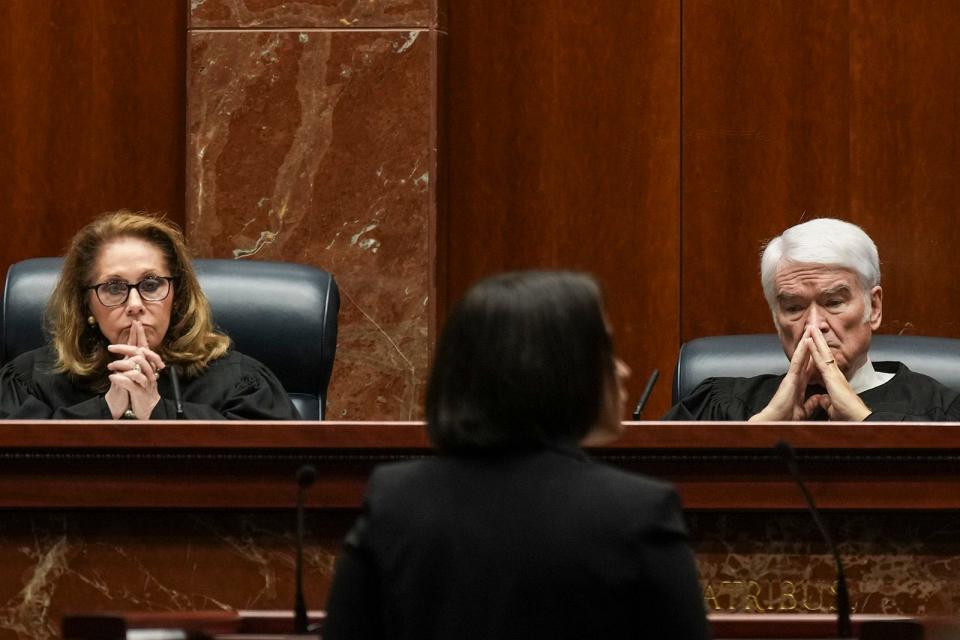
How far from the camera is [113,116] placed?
185 inches

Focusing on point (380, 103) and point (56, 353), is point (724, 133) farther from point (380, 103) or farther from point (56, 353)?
point (56, 353)

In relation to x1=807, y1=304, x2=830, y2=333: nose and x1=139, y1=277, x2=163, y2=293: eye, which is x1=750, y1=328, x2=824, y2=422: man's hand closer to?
x1=807, y1=304, x2=830, y2=333: nose

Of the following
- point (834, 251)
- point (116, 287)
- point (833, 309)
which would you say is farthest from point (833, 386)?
point (116, 287)

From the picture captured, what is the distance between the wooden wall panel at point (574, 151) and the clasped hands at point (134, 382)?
1.42 metres

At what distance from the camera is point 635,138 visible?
183 inches

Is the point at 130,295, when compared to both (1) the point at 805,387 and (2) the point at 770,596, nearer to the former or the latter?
(1) the point at 805,387

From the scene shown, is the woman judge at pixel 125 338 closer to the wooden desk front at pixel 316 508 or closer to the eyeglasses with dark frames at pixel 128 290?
the eyeglasses with dark frames at pixel 128 290

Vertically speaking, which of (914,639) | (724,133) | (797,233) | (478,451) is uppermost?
(724,133)

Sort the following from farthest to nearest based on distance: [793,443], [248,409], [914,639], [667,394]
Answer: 1. [667,394]
2. [248,409]
3. [793,443]
4. [914,639]

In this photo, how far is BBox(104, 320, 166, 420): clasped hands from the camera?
10.9 ft

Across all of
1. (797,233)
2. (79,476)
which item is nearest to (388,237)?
(797,233)

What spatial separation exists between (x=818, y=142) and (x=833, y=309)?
1347 millimetres

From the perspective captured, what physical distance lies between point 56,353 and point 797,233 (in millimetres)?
1693

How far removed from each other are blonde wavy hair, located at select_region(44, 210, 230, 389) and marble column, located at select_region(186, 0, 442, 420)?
2.63 ft
